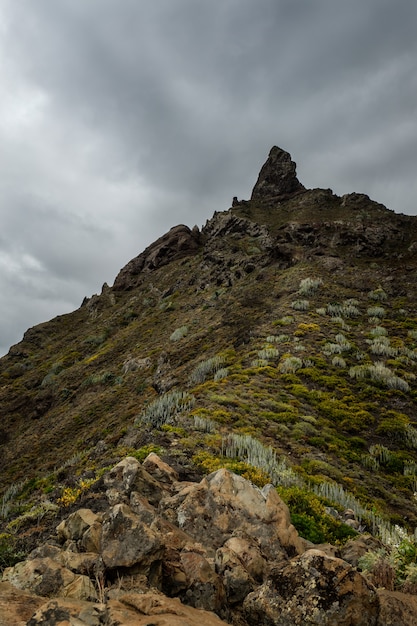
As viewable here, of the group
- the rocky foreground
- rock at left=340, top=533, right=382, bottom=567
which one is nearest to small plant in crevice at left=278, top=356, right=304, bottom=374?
rock at left=340, top=533, right=382, bottom=567

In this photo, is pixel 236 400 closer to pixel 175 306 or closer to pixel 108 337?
pixel 175 306

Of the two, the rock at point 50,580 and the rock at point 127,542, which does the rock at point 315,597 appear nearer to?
the rock at point 127,542

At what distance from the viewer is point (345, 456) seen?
1196cm

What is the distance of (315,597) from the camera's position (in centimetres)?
404

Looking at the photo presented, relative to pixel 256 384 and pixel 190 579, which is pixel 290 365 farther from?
pixel 190 579

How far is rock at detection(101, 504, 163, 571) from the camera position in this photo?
172 inches

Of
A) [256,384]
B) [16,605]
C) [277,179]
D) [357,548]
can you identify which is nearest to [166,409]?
[256,384]

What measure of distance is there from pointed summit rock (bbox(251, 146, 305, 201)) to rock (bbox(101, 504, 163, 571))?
2715 inches

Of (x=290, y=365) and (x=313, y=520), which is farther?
(x=290, y=365)

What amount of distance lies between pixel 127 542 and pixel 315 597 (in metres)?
2.24

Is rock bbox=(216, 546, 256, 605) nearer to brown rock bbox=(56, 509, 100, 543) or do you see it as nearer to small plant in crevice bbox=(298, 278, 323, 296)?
brown rock bbox=(56, 509, 100, 543)

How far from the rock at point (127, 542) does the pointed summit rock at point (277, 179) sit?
68971 millimetres

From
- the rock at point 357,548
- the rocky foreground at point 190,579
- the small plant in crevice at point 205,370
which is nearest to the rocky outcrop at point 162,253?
the small plant in crevice at point 205,370

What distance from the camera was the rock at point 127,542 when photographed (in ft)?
14.3
